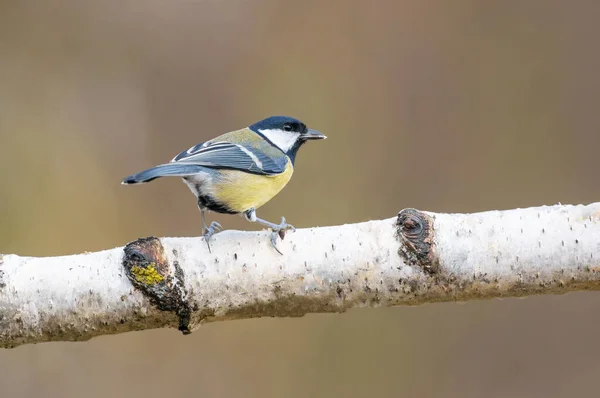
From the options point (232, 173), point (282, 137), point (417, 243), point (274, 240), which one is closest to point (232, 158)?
point (232, 173)

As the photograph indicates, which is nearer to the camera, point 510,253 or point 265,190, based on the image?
point 510,253

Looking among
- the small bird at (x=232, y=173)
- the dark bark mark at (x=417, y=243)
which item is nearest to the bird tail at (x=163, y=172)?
the small bird at (x=232, y=173)

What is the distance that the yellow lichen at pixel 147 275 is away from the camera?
3.16 feet

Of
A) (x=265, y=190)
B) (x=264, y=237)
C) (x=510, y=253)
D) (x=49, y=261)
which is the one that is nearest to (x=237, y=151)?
(x=265, y=190)

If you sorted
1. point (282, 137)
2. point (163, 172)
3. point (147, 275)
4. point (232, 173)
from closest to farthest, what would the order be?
point (147, 275) → point (163, 172) → point (232, 173) → point (282, 137)

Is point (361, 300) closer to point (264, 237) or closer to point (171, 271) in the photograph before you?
point (264, 237)

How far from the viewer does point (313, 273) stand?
988 mm

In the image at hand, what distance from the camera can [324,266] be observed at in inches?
38.9

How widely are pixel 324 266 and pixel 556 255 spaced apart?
34 centimetres

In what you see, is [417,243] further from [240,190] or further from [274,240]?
[240,190]

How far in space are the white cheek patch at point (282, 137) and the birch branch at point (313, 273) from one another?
0.53 m

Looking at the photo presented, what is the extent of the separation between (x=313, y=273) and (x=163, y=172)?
0.33m

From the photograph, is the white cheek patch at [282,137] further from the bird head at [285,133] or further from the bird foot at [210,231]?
the bird foot at [210,231]

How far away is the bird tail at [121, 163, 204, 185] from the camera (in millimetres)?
1045
